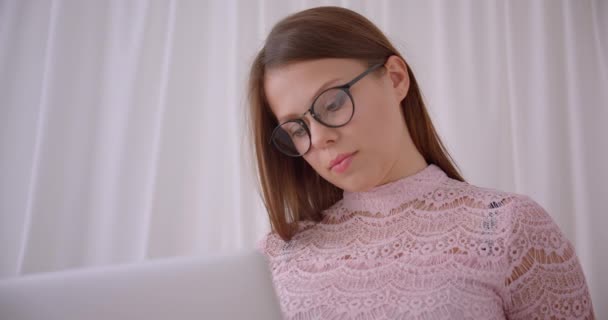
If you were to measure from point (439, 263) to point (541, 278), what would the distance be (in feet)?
0.58

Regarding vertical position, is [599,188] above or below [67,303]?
below

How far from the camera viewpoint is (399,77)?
95cm

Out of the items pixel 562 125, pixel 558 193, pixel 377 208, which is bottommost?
pixel 558 193

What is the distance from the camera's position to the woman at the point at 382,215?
753 millimetres

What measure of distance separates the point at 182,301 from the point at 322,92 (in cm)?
54

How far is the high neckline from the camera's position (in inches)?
35.6

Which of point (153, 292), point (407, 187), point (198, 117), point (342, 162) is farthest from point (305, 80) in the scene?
point (198, 117)

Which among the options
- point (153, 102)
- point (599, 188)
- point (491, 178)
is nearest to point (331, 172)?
point (491, 178)

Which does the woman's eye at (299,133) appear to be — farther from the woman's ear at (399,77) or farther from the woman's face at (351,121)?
the woman's ear at (399,77)

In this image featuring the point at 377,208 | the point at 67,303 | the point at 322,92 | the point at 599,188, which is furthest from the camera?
the point at 599,188

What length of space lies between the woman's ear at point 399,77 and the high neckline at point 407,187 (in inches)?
7.1

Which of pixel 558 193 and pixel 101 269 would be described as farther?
pixel 558 193

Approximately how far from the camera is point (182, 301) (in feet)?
1.27

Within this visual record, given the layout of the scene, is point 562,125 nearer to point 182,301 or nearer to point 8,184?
point 182,301
